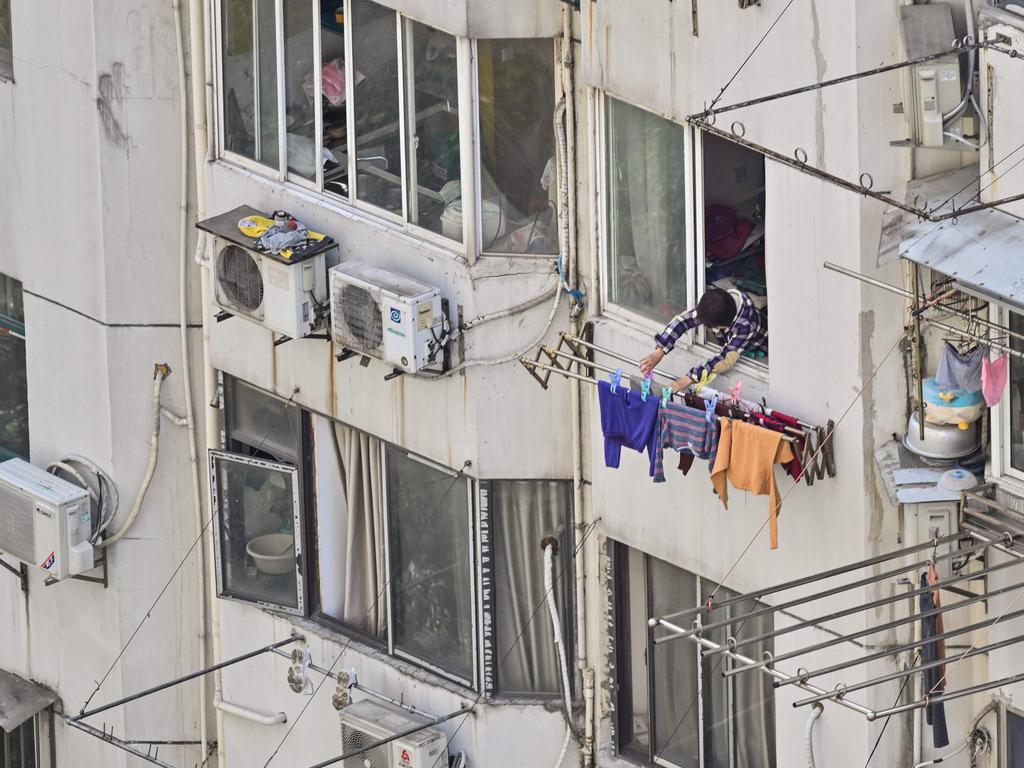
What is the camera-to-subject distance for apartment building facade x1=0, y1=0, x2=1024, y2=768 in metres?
15.7

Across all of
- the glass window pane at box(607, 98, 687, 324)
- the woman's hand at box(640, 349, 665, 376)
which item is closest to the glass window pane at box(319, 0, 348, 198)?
the glass window pane at box(607, 98, 687, 324)

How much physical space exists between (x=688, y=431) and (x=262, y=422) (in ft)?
19.5

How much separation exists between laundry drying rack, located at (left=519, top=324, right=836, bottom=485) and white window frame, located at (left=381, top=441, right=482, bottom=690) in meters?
1.39

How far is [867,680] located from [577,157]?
15.0ft

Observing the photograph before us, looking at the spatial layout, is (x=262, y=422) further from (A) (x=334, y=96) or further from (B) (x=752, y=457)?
(B) (x=752, y=457)

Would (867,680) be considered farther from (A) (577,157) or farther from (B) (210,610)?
(B) (210,610)

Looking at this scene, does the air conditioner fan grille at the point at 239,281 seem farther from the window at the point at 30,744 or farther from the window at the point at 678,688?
the window at the point at 30,744

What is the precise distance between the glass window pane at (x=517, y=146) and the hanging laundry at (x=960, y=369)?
14.2 ft

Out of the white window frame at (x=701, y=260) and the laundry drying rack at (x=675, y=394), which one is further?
the white window frame at (x=701, y=260)

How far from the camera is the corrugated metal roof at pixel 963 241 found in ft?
45.2

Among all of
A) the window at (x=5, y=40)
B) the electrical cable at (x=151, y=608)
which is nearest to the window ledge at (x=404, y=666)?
the electrical cable at (x=151, y=608)

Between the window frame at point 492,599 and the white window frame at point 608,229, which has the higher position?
the white window frame at point 608,229

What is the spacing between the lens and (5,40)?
73.8 ft

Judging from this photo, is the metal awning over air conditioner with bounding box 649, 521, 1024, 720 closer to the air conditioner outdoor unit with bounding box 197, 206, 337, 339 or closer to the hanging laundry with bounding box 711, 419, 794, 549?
the hanging laundry with bounding box 711, 419, 794, 549
